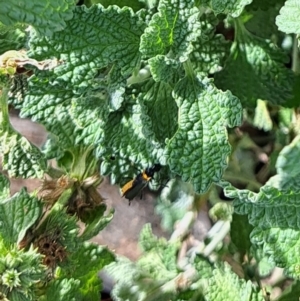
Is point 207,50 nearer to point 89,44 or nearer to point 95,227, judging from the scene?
point 89,44

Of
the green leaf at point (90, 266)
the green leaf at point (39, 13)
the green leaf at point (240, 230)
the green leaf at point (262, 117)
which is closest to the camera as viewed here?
the green leaf at point (39, 13)

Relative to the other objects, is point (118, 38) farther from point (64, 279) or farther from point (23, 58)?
point (64, 279)

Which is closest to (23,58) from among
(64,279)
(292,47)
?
(64,279)

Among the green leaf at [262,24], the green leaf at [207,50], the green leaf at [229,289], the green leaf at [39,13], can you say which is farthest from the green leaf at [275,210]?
the green leaf at [262,24]

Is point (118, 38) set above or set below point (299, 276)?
above

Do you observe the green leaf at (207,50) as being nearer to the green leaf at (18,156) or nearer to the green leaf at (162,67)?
the green leaf at (162,67)

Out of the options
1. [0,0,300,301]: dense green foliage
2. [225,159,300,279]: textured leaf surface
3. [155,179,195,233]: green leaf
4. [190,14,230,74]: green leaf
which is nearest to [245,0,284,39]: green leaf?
[0,0,300,301]: dense green foliage
